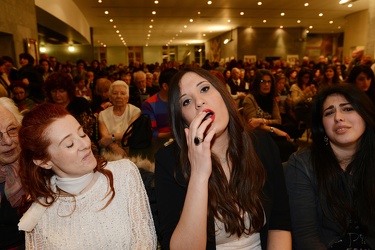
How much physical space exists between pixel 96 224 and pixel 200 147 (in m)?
0.73

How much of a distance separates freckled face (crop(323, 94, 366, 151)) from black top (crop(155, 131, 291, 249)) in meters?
0.36

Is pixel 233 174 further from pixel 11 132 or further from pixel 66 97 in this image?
pixel 66 97

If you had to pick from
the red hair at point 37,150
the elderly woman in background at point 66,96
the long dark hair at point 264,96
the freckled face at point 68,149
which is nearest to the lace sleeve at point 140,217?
the red hair at point 37,150

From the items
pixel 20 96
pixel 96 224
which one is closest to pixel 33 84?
pixel 20 96

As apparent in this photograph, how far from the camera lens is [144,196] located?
1578 mm

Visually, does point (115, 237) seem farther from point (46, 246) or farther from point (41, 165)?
point (41, 165)

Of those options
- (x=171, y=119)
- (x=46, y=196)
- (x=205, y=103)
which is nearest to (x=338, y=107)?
(x=205, y=103)

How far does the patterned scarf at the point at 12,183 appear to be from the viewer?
5.53ft

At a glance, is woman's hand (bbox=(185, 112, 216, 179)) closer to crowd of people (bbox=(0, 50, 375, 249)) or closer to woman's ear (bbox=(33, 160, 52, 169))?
crowd of people (bbox=(0, 50, 375, 249))

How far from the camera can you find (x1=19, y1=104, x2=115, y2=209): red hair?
1382mm

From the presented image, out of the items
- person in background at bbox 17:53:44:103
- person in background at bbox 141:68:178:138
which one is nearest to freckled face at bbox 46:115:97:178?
person in background at bbox 141:68:178:138

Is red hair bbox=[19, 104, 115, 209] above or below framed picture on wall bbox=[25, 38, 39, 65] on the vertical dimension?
below

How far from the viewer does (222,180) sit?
1412 mm

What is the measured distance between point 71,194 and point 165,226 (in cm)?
49
